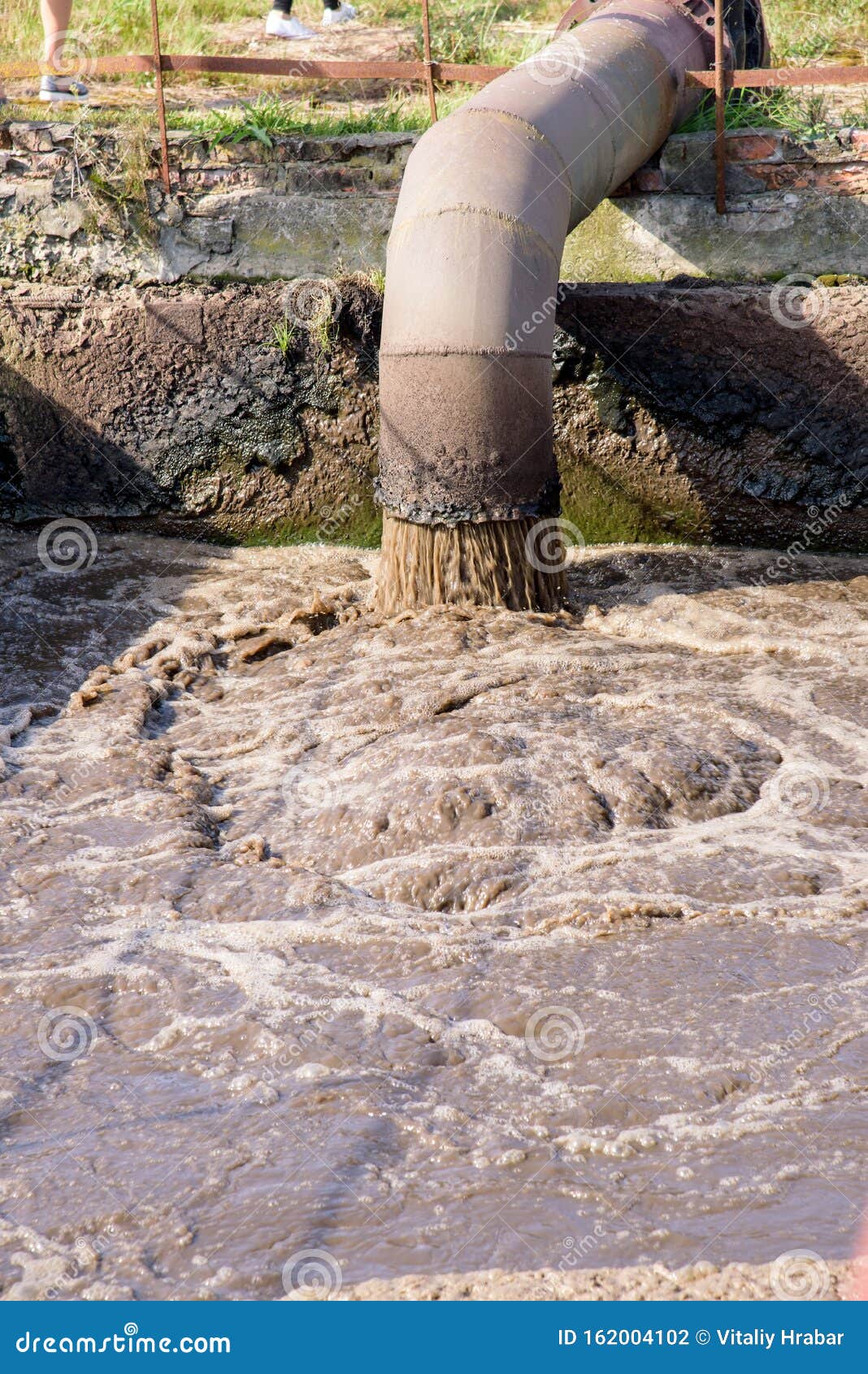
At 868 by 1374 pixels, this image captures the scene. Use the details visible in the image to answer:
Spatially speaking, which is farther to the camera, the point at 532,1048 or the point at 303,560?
the point at 303,560

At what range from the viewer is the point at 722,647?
184 inches

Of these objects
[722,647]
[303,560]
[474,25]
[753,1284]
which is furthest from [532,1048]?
[474,25]

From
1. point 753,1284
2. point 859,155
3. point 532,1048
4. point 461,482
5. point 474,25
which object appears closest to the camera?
point 753,1284

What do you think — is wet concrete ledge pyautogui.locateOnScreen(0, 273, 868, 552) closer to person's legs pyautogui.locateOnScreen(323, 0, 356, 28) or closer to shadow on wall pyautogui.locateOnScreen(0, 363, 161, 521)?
shadow on wall pyautogui.locateOnScreen(0, 363, 161, 521)

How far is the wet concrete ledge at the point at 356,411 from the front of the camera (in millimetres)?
5375

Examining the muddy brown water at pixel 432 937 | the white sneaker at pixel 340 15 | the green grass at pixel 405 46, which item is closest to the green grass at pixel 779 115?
the green grass at pixel 405 46

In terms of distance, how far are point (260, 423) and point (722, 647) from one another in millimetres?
2462

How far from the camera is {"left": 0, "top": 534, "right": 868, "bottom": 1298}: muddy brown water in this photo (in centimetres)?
216

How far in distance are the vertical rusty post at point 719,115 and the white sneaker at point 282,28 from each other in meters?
3.55

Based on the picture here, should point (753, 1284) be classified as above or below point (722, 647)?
below

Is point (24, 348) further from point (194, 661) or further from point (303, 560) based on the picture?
point (194, 661)

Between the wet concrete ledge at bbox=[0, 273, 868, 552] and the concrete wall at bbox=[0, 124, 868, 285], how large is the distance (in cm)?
19

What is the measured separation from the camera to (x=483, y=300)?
444 cm

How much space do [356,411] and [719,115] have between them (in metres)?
2.02
